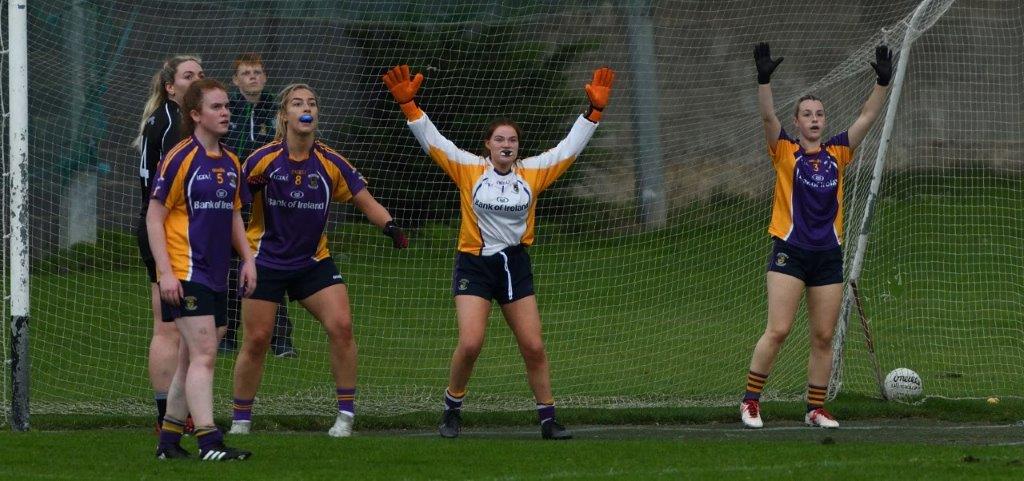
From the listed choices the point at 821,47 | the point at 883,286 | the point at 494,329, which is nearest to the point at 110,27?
the point at 494,329

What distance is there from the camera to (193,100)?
725 cm

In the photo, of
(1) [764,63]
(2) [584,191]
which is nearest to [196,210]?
(1) [764,63]

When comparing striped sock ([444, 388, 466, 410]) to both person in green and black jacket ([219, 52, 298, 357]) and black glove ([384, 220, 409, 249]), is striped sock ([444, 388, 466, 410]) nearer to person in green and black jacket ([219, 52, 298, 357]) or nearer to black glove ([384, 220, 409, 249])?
black glove ([384, 220, 409, 249])

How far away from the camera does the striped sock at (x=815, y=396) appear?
30.2ft

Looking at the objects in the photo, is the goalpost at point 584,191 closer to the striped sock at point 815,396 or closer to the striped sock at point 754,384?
the striped sock at point 754,384

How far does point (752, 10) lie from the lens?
1439cm

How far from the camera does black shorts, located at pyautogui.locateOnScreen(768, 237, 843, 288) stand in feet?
29.2

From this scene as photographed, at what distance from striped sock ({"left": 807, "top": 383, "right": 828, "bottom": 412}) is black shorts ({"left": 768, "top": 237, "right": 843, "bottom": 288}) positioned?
0.69m

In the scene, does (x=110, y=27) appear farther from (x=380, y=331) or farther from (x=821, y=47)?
(x=821, y=47)

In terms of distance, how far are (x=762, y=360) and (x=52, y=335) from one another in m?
6.02

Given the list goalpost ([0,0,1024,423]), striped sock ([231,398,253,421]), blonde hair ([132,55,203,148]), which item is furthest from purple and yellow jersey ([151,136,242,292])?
goalpost ([0,0,1024,423])

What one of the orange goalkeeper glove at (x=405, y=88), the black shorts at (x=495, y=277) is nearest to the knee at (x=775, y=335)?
the black shorts at (x=495, y=277)

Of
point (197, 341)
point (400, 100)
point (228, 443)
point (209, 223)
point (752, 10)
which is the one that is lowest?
point (228, 443)

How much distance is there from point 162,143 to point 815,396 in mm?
4289
